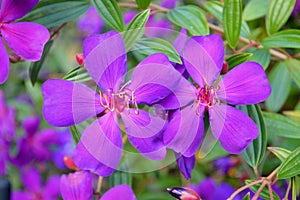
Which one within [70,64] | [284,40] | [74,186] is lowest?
[70,64]

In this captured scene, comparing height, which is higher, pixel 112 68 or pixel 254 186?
pixel 112 68

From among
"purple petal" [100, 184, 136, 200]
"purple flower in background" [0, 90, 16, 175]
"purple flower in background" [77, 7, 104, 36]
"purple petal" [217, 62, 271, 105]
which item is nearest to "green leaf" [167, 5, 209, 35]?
"purple petal" [217, 62, 271, 105]

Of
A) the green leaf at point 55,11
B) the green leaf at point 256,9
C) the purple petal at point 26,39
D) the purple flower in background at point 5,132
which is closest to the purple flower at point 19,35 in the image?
the purple petal at point 26,39

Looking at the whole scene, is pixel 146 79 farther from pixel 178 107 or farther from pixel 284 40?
pixel 284 40

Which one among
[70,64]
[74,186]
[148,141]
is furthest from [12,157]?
[148,141]

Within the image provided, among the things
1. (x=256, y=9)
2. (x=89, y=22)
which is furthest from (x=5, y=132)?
(x=256, y=9)

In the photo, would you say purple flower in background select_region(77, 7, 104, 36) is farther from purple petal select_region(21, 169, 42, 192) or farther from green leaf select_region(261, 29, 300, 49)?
green leaf select_region(261, 29, 300, 49)
